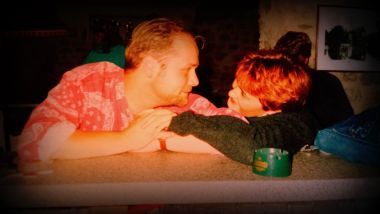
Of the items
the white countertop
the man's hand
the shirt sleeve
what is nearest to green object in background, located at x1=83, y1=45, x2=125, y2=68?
the shirt sleeve

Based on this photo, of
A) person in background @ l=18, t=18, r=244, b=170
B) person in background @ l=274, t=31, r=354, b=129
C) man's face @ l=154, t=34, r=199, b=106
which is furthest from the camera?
person in background @ l=274, t=31, r=354, b=129

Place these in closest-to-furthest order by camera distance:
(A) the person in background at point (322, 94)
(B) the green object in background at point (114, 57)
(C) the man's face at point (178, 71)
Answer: (C) the man's face at point (178, 71) → (B) the green object in background at point (114, 57) → (A) the person in background at point (322, 94)

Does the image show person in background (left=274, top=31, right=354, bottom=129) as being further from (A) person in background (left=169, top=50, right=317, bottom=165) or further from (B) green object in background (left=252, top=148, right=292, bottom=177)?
(B) green object in background (left=252, top=148, right=292, bottom=177)

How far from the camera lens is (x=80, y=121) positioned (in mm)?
1468

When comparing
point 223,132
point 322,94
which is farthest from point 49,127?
point 322,94

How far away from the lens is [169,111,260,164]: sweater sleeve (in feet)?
4.12

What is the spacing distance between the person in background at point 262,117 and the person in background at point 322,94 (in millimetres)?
1701

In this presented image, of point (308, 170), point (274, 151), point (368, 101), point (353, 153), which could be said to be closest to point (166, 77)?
point (274, 151)

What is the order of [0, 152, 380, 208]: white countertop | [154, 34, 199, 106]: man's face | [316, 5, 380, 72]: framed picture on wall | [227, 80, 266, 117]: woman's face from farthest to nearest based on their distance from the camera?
[316, 5, 380, 72]: framed picture on wall, [227, 80, 266, 117]: woman's face, [154, 34, 199, 106]: man's face, [0, 152, 380, 208]: white countertop

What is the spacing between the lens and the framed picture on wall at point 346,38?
3.95m

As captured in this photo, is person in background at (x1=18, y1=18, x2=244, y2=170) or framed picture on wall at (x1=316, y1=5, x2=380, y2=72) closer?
person in background at (x1=18, y1=18, x2=244, y2=170)

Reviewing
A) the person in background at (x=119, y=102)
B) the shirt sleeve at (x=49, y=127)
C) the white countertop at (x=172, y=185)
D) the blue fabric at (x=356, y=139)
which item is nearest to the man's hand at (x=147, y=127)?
the person in background at (x=119, y=102)

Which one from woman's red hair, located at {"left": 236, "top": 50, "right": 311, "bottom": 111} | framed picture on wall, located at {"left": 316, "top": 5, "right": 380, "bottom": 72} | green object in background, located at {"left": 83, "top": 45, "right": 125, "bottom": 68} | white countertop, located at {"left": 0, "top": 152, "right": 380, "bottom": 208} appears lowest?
white countertop, located at {"left": 0, "top": 152, "right": 380, "bottom": 208}

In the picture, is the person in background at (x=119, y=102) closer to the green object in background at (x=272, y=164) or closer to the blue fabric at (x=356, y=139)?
the green object in background at (x=272, y=164)
